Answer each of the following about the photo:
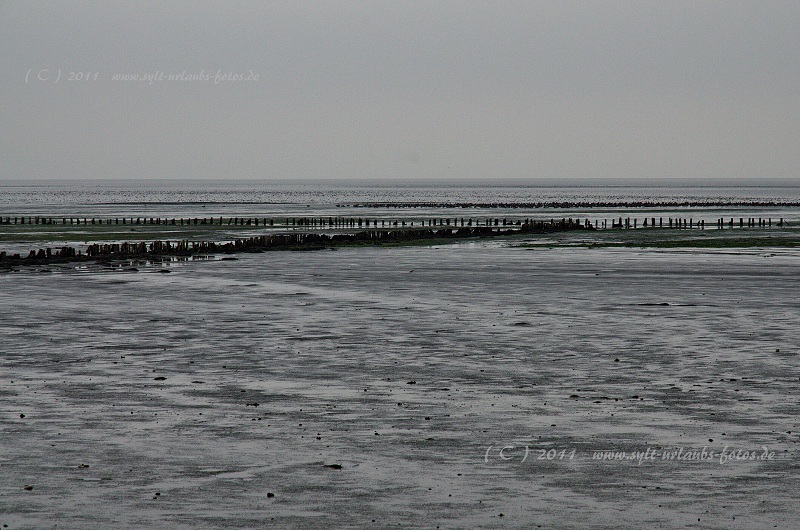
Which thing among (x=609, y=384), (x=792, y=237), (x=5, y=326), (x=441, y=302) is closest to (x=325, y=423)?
(x=609, y=384)

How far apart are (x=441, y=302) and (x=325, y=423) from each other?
16554 mm

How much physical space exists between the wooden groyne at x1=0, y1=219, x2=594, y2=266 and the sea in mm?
17774

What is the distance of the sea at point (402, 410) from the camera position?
32.8 ft

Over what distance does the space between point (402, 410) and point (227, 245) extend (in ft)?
152

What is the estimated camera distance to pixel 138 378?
17219mm

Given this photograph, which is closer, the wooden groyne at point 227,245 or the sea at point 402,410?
the sea at point 402,410

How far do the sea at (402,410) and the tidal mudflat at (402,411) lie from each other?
5 cm

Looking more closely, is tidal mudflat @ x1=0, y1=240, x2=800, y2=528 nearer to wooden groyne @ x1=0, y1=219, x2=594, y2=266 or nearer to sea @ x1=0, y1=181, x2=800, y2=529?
sea @ x1=0, y1=181, x2=800, y2=529

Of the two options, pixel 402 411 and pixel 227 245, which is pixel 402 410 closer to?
pixel 402 411

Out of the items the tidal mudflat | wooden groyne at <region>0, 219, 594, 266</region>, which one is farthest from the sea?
wooden groyne at <region>0, 219, 594, 266</region>

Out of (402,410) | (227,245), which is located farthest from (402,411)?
(227,245)

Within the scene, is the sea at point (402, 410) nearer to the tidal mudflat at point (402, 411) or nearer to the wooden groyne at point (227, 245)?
the tidal mudflat at point (402, 411)

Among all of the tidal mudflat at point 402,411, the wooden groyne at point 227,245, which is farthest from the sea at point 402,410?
the wooden groyne at point 227,245

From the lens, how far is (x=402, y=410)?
14.6 m
